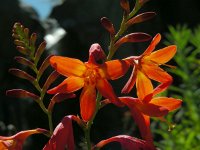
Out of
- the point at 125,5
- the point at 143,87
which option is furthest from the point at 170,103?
the point at 125,5

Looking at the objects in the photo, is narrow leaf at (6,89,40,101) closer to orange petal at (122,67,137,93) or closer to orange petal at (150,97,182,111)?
orange petal at (122,67,137,93)

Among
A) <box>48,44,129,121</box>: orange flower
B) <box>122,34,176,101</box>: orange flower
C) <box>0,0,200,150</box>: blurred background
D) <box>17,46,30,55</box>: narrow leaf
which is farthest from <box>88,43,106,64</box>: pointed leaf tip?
<box>0,0,200,150</box>: blurred background

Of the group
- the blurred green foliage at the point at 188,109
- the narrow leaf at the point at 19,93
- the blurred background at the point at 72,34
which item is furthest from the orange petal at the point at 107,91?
the blurred background at the point at 72,34

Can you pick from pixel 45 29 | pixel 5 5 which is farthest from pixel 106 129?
pixel 5 5

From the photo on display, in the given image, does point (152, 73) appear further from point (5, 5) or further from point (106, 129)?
point (5, 5)

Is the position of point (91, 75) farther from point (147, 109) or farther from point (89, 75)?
point (147, 109)

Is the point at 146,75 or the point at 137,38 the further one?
the point at 146,75
